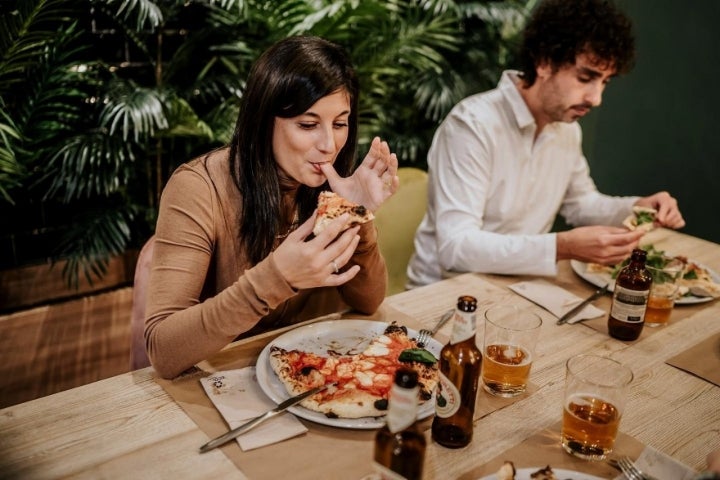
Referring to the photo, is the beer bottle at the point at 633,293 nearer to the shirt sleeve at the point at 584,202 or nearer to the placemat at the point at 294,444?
the placemat at the point at 294,444

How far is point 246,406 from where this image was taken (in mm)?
1235

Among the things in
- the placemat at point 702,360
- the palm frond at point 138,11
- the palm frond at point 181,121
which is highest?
the palm frond at point 138,11

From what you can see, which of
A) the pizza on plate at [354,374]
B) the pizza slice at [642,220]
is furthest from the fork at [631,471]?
the pizza slice at [642,220]

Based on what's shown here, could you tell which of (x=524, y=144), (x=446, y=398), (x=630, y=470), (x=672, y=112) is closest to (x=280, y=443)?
(x=446, y=398)

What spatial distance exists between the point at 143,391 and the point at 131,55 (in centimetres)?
287

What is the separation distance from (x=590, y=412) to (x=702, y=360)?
562 millimetres

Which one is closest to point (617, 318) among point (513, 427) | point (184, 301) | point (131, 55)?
point (513, 427)

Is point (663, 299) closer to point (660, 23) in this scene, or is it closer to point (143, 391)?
point (143, 391)

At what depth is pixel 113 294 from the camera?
3.88 meters

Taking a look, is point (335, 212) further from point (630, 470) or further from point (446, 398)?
point (630, 470)

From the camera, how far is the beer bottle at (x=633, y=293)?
154 centimetres

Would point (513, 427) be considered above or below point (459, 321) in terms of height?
below

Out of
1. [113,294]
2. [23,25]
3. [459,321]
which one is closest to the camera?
[459,321]

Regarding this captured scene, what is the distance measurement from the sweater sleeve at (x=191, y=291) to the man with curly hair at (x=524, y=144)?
0.97 meters
